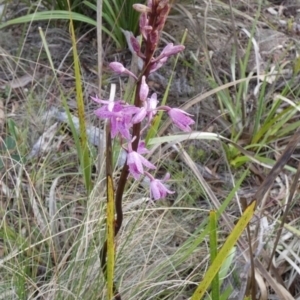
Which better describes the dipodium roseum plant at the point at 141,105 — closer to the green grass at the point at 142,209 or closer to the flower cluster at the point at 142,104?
the flower cluster at the point at 142,104

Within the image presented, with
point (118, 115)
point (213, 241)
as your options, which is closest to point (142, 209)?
point (213, 241)

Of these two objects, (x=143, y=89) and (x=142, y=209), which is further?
(x=142, y=209)

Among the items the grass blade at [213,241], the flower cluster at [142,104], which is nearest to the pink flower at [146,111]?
the flower cluster at [142,104]

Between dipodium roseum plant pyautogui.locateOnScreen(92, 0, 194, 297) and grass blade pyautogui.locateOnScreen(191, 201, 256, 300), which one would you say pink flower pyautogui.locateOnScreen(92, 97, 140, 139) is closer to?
dipodium roseum plant pyautogui.locateOnScreen(92, 0, 194, 297)

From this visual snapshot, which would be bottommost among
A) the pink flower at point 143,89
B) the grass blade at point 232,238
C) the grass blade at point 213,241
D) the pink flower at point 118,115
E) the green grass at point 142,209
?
the green grass at point 142,209

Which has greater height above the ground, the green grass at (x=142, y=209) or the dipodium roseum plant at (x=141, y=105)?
the dipodium roseum plant at (x=141, y=105)

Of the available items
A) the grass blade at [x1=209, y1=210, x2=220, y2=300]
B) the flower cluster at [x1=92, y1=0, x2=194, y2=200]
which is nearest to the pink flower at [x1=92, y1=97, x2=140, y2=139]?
the flower cluster at [x1=92, y1=0, x2=194, y2=200]

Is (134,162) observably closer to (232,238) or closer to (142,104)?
(142,104)

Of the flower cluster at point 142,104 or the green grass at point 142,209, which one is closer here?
the flower cluster at point 142,104

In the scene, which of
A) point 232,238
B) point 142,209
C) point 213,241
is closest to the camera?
point 232,238

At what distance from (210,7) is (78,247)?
1.92 m

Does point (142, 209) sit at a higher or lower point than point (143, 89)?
lower

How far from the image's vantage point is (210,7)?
329cm

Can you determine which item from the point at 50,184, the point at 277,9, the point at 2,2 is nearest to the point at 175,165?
the point at 50,184
